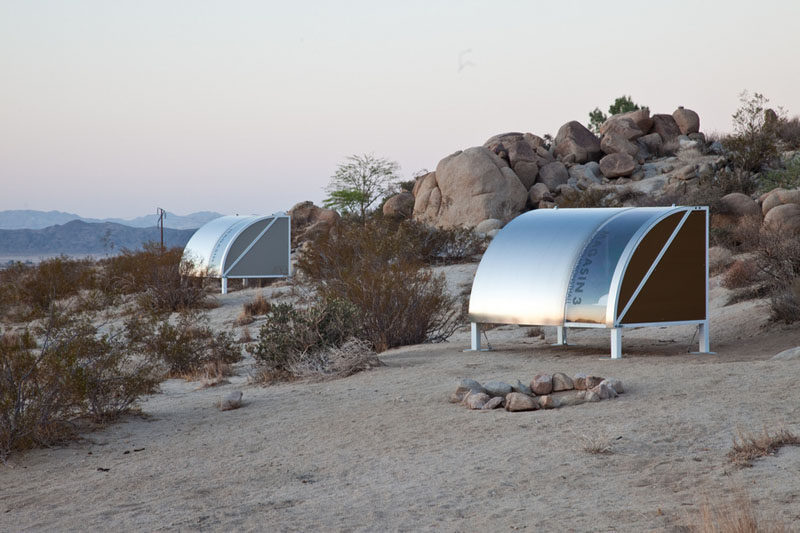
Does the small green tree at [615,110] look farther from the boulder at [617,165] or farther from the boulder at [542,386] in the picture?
the boulder at [542,386]

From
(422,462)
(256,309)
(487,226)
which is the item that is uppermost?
(487,226)

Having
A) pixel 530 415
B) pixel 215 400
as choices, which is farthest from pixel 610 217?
pixel 215 400

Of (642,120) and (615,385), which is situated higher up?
(642,120)

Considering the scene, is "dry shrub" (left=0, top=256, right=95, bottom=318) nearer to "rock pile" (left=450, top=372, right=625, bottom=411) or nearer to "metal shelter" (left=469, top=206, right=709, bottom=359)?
"metal shelter" (left=469, top=206, right=709, bottom=359)

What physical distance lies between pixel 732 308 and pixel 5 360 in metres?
12.2

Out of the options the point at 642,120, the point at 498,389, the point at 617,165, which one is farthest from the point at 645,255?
the point at 642,120

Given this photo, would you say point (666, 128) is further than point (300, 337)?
Yes

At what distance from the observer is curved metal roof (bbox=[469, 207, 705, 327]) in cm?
1093

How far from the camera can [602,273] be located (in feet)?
36.1

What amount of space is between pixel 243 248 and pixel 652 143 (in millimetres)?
21333

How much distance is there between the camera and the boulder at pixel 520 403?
806 cm

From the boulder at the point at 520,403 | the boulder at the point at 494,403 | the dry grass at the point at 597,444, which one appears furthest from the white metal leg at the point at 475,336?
the dry grass at the point at 597,444

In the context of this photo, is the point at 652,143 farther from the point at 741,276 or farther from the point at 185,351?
the point at 185,351

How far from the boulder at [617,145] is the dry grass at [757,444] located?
34.1m
